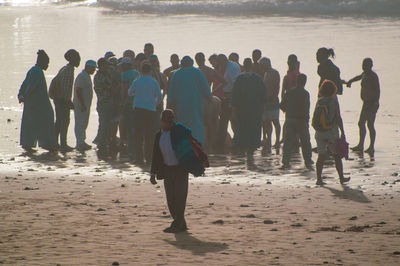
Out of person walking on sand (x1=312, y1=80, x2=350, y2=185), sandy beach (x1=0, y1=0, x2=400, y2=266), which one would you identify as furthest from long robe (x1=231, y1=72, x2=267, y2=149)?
person walking on sand (x1=312, y1=80, x2=350, y2=185)

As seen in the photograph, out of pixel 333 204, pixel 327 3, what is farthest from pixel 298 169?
pixel 327 3

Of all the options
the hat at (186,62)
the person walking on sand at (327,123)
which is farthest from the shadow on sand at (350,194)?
the hat at (186,62)

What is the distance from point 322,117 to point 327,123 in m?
0.11

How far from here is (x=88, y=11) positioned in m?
52.6

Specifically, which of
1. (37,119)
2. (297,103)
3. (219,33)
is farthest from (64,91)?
(219,33)

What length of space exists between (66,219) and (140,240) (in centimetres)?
127

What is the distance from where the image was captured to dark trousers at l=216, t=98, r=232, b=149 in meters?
13.8

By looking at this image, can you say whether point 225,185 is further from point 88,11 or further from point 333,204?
point 88,11

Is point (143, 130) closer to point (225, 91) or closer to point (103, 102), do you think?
point (103, 102)

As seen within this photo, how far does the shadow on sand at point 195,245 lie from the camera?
7422 mm

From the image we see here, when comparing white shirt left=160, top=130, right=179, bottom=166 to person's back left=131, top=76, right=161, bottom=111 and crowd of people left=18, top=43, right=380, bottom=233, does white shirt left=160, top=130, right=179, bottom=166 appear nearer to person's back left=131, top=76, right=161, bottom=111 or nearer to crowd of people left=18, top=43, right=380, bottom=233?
crowd of people left=18, top=43, right=380, bottom=233

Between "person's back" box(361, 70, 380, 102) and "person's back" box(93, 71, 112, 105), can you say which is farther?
"person's back" box(93, 71, 112, 105)

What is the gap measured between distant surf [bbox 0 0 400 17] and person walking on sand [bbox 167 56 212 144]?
33342 millimetres

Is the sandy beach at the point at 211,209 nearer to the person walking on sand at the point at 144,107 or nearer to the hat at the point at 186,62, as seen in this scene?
the person walking on sand at the point at 144,107
